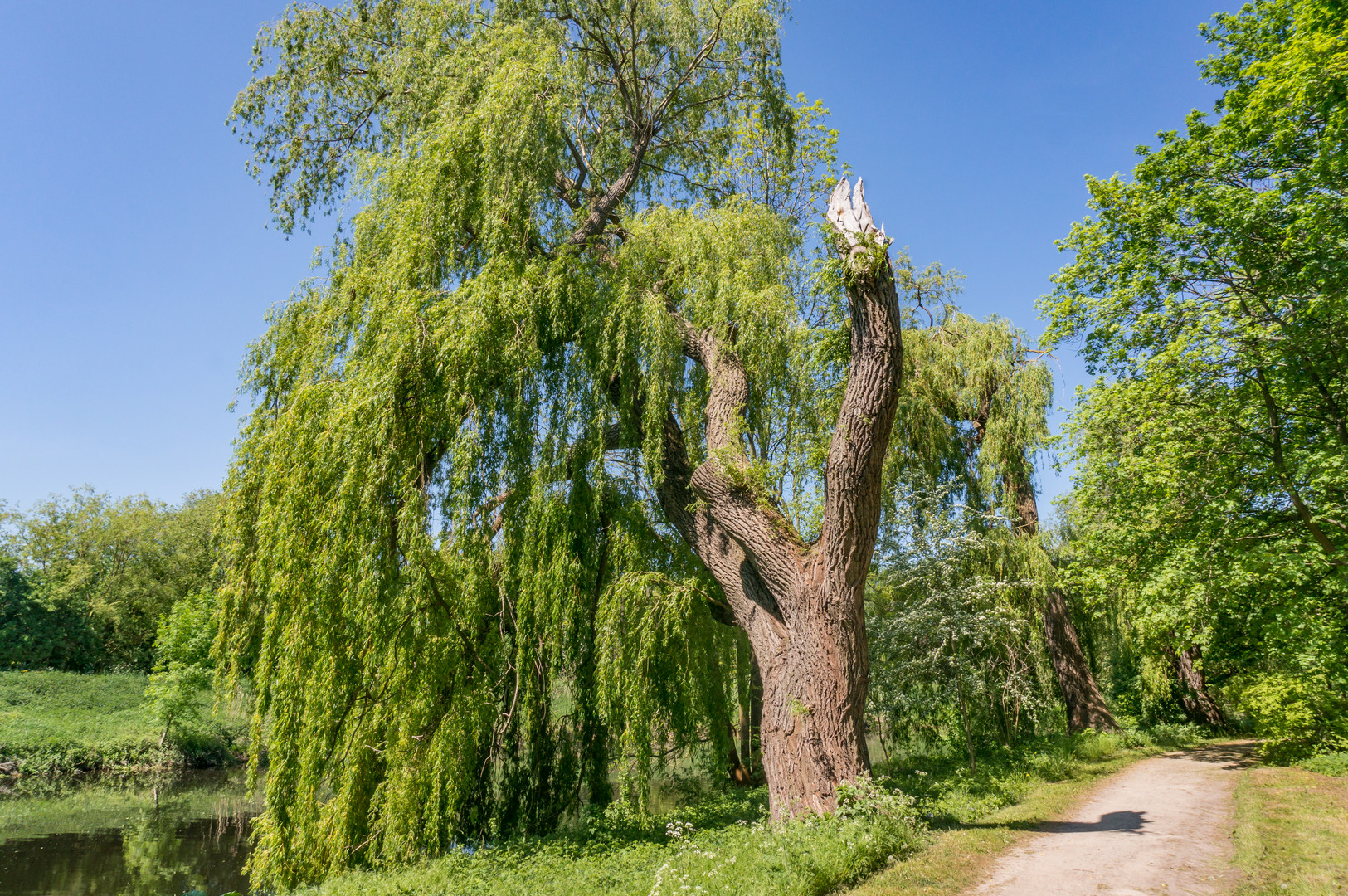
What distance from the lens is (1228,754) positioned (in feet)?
47.4

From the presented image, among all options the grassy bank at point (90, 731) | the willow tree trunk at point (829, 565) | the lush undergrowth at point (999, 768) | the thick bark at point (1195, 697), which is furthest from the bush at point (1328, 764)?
the grassy bank at point (90, 731)

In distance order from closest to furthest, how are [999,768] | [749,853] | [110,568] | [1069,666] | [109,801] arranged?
[749,853] < [999,768] < [1069,666] < [109,801] < [110,568]

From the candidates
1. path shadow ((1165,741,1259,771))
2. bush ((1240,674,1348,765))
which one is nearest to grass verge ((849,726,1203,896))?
path shadow ((1165,741,1259,771))

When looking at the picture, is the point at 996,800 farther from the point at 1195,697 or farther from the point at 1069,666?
the point at 1195,697

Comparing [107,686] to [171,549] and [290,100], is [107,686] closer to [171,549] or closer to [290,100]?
[171,549]

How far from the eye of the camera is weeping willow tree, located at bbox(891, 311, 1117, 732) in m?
15.4

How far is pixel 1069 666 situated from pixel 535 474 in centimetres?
1491

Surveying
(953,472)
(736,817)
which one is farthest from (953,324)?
(736,817)

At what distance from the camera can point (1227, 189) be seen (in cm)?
1018

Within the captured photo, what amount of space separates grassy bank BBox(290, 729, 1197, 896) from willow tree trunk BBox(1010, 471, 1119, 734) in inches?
287

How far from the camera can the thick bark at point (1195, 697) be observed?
1894 cm

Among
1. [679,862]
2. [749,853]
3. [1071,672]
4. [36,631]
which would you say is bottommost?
[679,862]

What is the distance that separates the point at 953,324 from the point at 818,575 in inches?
462

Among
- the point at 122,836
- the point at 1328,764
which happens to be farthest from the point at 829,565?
the point at 122,836
